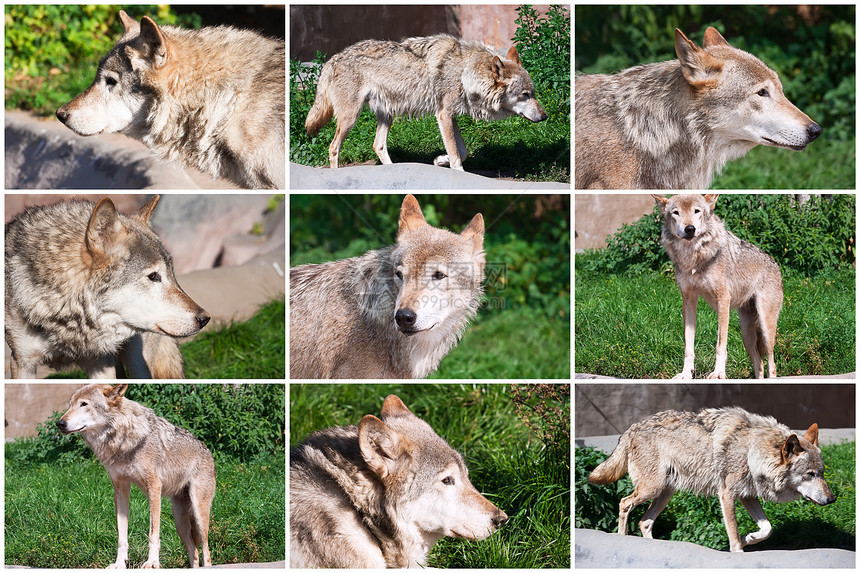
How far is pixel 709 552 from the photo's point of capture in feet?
18.0

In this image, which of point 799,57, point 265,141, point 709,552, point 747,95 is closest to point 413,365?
point 265,141

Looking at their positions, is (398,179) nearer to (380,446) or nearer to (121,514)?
(380,446)

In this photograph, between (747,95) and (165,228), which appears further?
(165,228)

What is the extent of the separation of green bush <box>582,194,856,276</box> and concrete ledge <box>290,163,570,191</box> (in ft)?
2.46

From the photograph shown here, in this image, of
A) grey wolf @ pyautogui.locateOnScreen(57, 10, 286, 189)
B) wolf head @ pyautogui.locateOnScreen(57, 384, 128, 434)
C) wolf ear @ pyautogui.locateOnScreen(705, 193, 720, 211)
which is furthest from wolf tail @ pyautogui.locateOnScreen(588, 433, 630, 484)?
wolf head @ pyautogui.locateOnScreen(57, 384, 128, 434)

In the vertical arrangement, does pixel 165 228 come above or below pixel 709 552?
above

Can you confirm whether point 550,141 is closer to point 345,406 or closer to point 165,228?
point 345,406

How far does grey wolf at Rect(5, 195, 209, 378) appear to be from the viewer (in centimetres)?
506

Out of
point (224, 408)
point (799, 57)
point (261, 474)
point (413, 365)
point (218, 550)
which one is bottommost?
point (218, 550)

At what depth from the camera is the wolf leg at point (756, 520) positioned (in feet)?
17.7

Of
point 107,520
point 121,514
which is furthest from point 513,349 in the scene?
point 121,514

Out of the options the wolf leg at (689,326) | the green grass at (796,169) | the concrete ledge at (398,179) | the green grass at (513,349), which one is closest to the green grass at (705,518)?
the wolf leg at (689,326)

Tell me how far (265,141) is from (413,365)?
6.10ft

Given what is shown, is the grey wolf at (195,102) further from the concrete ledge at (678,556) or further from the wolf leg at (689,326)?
the concrete ledge at (678,556)
